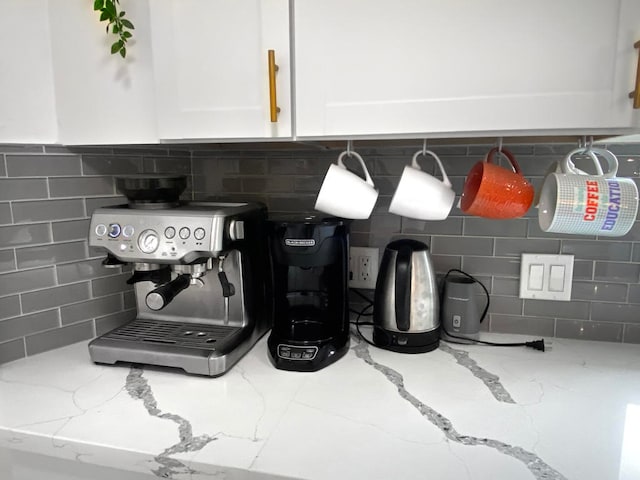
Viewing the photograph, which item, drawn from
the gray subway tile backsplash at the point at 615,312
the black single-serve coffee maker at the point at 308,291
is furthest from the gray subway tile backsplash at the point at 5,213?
the gray subway tile backsplash at the point at 615,312

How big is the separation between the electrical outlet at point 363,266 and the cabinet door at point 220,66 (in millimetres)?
452

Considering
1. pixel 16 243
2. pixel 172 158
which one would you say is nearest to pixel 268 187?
pixel 172 158

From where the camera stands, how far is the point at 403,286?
101cm

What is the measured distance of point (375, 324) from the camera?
108 cm

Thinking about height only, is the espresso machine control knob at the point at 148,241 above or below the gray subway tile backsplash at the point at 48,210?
below

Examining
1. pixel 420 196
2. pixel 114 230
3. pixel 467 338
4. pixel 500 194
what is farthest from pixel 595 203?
pixel 114 230

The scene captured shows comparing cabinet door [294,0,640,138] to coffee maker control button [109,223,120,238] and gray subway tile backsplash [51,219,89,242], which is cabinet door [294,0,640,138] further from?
gray subway tile backsplash [51,219,89,242]

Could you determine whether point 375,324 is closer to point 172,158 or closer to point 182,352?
point 182,352

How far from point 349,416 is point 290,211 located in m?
0.64

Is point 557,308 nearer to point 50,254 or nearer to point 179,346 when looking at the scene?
point 179,346

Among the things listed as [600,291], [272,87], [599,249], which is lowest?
[600,291]

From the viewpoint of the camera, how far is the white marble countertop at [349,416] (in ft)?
2.20

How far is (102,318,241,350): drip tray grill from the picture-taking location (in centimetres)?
97

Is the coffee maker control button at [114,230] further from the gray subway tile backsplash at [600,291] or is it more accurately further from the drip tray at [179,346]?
the gray subway tile backsplash at [600,291]
